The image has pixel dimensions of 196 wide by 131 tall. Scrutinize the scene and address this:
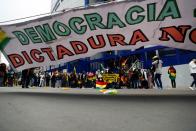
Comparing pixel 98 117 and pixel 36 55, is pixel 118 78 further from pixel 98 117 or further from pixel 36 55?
pixel 98 117

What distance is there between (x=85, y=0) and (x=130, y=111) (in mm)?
43010

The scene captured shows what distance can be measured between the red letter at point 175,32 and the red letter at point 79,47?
7.26 feet

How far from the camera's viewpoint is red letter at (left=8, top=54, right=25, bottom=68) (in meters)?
9.84

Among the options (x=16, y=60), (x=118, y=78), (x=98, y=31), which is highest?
(x=98, y=31)

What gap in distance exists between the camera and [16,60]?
991cm

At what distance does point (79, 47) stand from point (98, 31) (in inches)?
30.6

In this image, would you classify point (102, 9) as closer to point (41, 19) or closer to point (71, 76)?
point (41, 19)

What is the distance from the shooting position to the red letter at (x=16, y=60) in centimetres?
984

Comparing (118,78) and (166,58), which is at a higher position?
(166,58)

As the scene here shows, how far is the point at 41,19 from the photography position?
Answer: 364 inches

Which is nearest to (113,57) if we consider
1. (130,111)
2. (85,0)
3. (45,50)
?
(85,0)

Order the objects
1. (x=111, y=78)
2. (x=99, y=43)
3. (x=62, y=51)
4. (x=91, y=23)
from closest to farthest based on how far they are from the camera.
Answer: (x=91, y=23), (x=99, y=43), (x=62, y=51), (x=111, y=78)

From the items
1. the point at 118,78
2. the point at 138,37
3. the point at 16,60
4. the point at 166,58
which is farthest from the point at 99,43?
the point at 166,58

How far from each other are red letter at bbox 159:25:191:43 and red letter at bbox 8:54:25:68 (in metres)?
4.34
